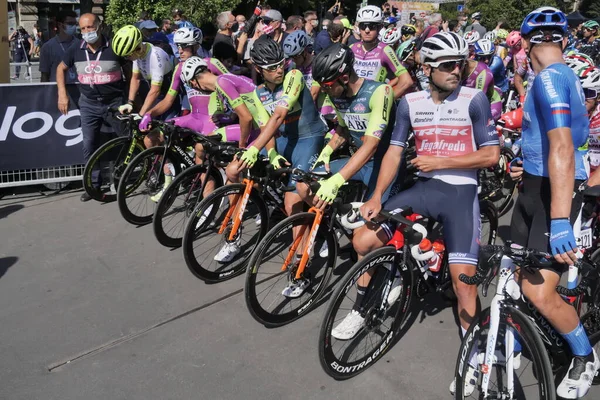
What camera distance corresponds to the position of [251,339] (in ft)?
13.7

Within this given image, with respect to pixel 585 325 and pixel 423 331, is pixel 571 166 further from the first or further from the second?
pixel 423 331

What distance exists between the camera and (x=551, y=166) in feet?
9.59

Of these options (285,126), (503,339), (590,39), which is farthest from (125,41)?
(590,39)

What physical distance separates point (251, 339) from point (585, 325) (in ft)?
7.35

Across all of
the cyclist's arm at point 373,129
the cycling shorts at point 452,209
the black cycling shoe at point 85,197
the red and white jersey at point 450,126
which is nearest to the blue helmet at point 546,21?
the red and white jersey at point 450,126

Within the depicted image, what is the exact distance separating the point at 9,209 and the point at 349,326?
16.2 feet

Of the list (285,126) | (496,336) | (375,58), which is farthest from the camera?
(375,58)

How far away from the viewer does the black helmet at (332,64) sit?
400cm

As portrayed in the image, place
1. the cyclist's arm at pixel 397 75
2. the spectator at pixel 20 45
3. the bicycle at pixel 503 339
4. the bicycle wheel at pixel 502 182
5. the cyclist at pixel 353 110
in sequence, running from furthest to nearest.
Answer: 1. the spectator at pixel 20 45
2. the cyclist's arm at pixel 397 75
3. the bicycle wheel at pixel 502 182
4. the cyclist at pixel 353 110
5. the bicycle at pixel 503 339

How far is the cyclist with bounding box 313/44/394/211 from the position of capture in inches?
156

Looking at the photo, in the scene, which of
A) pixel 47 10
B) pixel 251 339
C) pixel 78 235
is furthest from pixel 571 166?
pixel 47 10

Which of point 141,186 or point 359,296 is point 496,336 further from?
point 141,186

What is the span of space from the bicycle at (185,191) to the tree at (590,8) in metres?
45.7

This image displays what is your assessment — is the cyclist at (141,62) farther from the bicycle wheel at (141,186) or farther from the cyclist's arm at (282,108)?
the cyclist's arm at (282,108)
